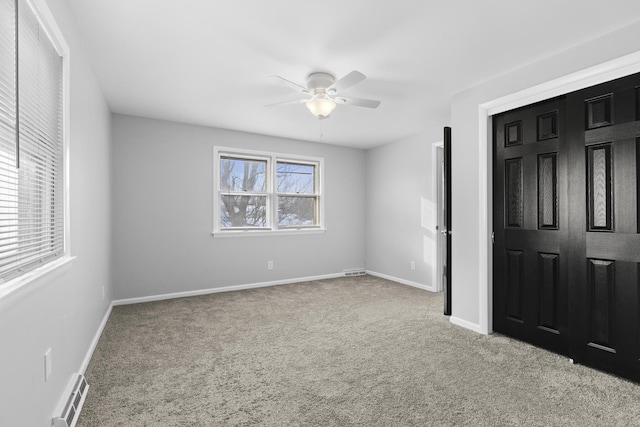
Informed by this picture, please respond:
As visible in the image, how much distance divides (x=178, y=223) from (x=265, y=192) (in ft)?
4.61

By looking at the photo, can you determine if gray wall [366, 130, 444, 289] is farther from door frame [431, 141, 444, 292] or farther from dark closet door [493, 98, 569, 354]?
dark closet door [493, 98, 569, 354]

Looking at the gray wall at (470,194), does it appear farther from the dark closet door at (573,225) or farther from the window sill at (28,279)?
the window sill at (28,279)

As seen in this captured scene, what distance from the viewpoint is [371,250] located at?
6191 millimetres

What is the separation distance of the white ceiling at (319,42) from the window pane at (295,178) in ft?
5.93

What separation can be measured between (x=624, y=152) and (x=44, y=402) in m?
3.75

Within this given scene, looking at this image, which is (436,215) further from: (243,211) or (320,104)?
(243,211)

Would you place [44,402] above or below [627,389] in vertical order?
above

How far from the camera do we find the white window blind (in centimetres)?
129

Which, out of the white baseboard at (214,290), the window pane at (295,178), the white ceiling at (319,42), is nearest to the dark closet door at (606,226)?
the white ceiling at (319,42)

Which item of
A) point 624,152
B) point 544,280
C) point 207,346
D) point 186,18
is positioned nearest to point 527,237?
point 544,280

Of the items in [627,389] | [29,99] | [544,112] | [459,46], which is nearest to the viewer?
[29,99]

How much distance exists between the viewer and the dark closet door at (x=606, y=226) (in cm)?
225

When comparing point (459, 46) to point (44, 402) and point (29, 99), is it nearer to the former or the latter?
point (29, 99)

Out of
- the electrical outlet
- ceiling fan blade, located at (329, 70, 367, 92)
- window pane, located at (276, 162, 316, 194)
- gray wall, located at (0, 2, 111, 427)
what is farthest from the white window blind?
window pane, located at (276, 162, 316, 194)
